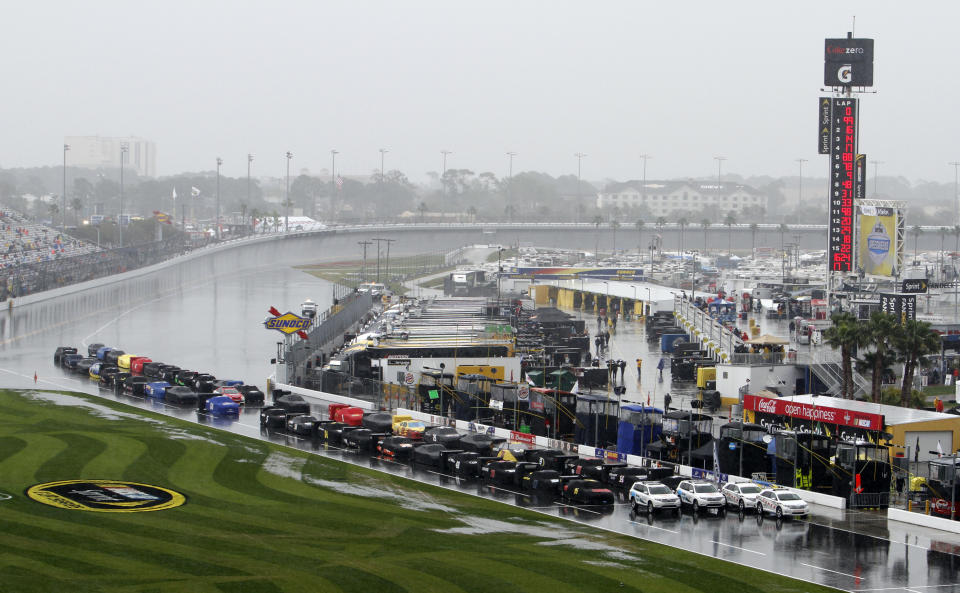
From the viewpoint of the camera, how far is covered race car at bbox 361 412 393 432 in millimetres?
44906

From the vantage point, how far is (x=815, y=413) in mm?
38156

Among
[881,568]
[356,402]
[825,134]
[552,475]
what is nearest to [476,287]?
[825,134]

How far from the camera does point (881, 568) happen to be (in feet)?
88.2

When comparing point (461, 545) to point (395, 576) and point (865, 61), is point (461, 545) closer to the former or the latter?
point (395, 576)

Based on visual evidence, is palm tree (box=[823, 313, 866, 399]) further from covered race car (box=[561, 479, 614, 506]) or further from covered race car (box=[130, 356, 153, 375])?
covered race car (box=[130, 356, 153, 375])

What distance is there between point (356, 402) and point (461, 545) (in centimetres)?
2408

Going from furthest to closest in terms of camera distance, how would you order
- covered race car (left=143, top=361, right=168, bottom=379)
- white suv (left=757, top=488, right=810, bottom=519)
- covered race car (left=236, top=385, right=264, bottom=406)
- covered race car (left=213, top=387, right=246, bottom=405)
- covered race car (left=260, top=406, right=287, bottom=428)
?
covered race car (left=143, top=361, right=168, bottom=379) → covered race car (left=236, top=385, right=264, bottom=406) → covered race car (left=213, top=387, right=246, bottom=405) → covered race car (left=260, top=406, right=287, bottom=428) → white suv (left=757, top=488, right=810, bottom=519)

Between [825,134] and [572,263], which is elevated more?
[825,134]

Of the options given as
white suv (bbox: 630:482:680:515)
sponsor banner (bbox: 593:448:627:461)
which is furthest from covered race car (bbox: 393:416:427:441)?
white suv (bbox: 630:482:680:515)

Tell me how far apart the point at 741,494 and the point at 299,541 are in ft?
41.4

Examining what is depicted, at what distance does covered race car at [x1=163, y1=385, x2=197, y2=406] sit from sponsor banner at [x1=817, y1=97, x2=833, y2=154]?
2308 inches

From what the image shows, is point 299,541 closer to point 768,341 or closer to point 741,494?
point 741,494

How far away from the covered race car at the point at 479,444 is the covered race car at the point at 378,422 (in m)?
4.31

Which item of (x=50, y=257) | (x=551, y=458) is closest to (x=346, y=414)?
(x=551, y=458)
